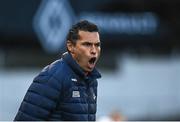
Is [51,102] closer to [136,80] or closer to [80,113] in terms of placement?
[80,113]

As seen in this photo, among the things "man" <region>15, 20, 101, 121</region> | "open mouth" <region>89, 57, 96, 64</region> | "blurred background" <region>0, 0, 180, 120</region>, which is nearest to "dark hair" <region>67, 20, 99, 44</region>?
"man" <region>15, 20, 101, 121</region>

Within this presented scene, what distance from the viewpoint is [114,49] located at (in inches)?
521

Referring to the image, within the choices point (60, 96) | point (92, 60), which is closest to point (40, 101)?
point (60, 96)

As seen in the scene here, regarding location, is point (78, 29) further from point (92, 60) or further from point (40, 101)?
point (40, 101)

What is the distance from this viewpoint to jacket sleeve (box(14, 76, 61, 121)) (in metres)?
3.82

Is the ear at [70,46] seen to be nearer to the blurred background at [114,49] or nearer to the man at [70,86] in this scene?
the man at [70,86]

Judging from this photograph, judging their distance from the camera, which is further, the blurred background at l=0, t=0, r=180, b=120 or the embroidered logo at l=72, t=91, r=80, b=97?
the blurred background at l=0, t=0, r=180, b=120

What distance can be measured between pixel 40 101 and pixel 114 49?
944 cm

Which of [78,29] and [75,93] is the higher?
[78,29]

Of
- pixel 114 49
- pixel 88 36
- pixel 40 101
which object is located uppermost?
pixel 114 49

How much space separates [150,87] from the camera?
13734mm

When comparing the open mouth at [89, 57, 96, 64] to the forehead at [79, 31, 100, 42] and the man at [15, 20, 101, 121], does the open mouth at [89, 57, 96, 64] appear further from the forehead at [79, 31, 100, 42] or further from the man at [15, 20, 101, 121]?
the forehead at [79, 31, 100, 42]

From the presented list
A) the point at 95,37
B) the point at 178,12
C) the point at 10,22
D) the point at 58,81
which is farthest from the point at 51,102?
the point at 178,12

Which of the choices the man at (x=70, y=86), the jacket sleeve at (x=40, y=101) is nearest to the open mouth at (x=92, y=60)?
the man at (x=70, y=86)
